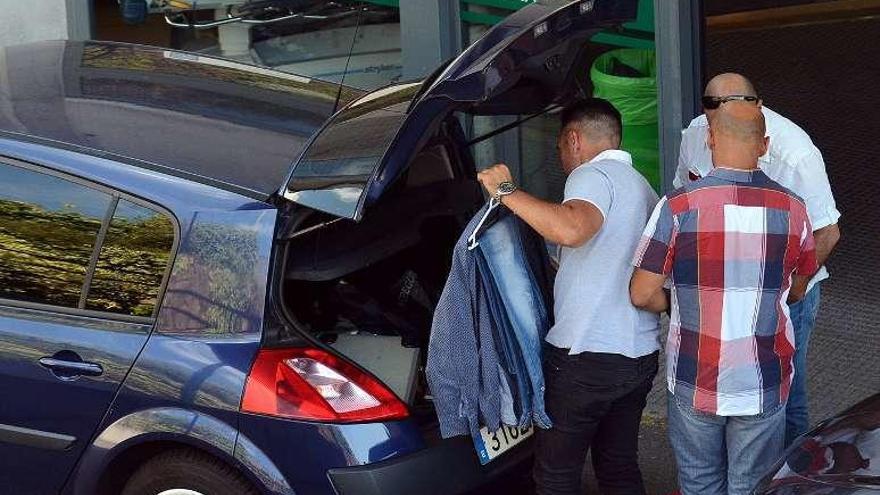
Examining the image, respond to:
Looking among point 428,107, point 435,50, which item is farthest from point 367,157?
point 435,50

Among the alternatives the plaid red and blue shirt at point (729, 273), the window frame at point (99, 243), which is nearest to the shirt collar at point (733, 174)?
the plaid red and blue shirt at point (729, 273)

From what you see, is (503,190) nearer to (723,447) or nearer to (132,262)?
(723,447)

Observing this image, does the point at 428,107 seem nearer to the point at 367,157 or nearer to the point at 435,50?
the point at 367,157

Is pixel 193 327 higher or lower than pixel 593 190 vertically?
lower

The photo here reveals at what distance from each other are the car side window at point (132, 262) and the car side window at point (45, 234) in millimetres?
57

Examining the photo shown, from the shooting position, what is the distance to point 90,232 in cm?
458

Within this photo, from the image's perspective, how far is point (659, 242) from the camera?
426 cm

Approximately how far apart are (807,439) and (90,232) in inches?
85.7

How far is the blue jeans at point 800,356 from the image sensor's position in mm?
4992

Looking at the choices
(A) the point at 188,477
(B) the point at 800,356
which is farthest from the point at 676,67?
(A) the point at 188,477

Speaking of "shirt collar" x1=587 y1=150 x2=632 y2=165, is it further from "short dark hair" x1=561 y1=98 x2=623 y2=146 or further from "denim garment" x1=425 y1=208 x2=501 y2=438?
"denim garment" x1=425 y1=208 x2=501 y2=438

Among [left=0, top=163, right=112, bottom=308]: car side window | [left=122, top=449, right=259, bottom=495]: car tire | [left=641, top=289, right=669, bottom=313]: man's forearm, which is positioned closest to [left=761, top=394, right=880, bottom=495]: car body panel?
[left=641, top=289, right=669, bottom=313]: man's forearm

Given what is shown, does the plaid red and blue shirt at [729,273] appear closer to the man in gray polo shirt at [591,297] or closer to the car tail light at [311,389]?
the man in gray polo shirt at [591,297]

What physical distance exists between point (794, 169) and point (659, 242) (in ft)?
2.47
